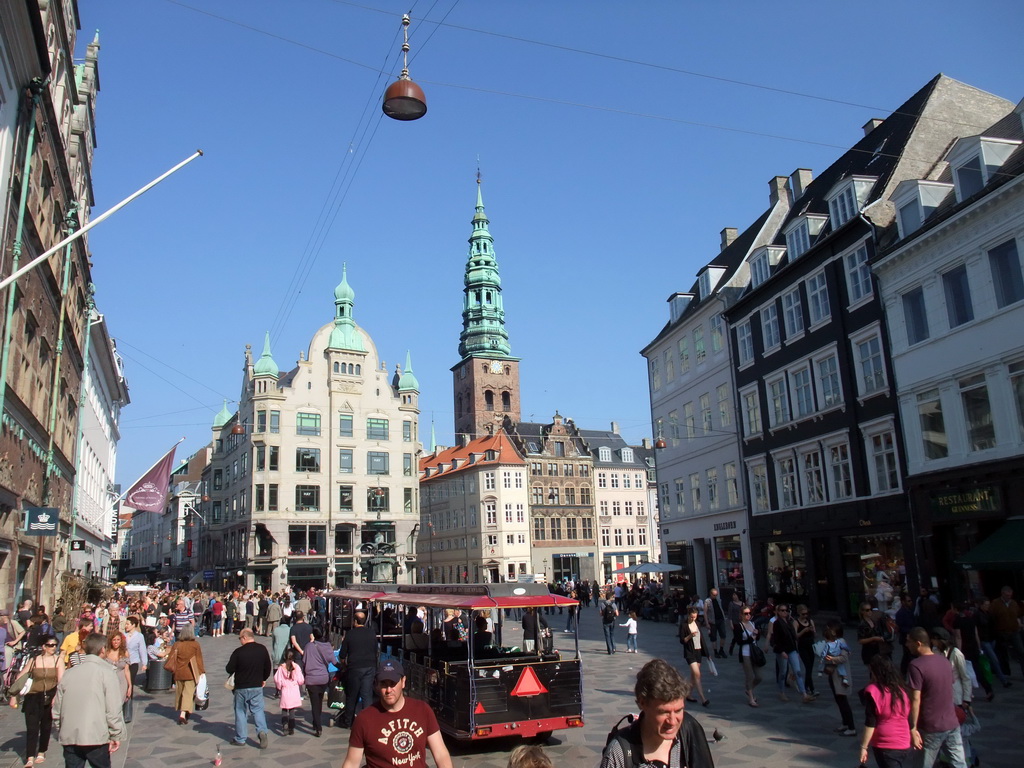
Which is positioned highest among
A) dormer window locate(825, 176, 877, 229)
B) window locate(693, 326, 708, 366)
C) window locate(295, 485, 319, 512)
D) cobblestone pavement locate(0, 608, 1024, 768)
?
dormer window locate(825, 176, 877, 229)

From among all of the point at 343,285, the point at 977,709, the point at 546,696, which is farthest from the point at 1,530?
the point at 343,285

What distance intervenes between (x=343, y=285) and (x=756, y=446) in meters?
40.8

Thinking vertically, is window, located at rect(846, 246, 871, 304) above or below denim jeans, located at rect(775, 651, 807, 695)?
above

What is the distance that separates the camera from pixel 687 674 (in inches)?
664

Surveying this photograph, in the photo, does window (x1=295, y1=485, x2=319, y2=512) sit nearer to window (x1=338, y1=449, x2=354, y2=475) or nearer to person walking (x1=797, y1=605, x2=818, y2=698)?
window (x1=338, y1=449, x2=354, y2=475)

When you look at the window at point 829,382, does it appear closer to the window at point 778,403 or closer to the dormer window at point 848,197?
the window at point 778,403

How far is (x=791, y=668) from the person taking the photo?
14.4m

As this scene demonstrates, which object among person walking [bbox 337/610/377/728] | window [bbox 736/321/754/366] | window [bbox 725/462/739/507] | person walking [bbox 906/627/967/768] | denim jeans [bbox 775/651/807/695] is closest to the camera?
person walking [bbox 906/627/967/768]

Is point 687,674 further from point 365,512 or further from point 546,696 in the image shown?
point 365,512

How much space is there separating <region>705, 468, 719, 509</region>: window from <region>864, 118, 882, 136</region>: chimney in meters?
15.8

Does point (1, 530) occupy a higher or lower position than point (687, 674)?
higher

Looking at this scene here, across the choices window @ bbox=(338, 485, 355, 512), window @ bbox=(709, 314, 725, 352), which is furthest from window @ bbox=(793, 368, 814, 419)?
window @ bbox=(338, 485, 355, 512)

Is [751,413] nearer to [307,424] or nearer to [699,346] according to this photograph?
[699,346]

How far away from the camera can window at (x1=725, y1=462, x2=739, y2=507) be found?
35438 millimetres
